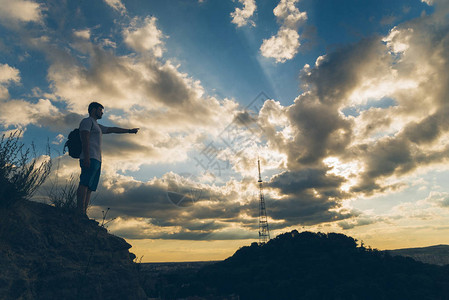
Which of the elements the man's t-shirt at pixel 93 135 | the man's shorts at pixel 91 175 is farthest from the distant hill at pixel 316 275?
the man's t-shirt at pixel 93 135

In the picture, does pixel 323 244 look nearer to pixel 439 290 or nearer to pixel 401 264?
pixel 401 264

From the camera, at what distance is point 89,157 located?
246 inches

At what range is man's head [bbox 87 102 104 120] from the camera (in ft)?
22.1

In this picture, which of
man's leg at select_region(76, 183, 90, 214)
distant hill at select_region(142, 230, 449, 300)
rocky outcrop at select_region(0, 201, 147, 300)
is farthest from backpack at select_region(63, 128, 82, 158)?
distant hill at select_region(142, 230, 449, 300)

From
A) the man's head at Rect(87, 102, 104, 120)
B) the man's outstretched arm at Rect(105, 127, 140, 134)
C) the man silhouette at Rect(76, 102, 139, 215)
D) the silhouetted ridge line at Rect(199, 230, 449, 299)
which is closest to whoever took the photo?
the man silhouette at Rect(76, 102, 139, 215)

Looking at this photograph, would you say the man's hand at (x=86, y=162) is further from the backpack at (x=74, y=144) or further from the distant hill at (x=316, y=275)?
the distant hill at (x=316, y=275)

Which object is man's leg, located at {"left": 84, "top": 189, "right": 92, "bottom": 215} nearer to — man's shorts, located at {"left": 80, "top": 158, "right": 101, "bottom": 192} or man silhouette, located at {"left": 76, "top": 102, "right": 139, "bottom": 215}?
man silhouette, located at {"left": 76, "top": 102, "right": 139, "bottom": 215}

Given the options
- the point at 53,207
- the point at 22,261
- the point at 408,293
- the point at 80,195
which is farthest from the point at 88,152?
the point at 408,293

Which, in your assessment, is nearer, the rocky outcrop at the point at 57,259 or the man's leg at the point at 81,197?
the rocky outcrop at the point at 57,259

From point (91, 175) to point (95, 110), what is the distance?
1.62 metres

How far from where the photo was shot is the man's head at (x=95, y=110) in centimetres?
675

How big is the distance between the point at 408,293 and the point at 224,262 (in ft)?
163

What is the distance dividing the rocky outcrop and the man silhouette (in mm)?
489

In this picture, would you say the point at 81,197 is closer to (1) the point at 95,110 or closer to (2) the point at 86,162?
(2) the point at 86,162
